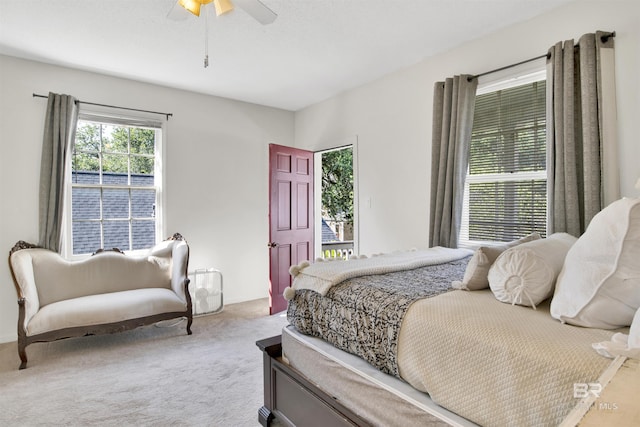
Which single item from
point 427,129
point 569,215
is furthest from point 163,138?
point 569,215

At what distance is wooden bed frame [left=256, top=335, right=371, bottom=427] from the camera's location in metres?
1.54

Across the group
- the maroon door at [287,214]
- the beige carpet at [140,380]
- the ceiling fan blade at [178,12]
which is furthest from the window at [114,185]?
the ceiling fan blade at [178,12]

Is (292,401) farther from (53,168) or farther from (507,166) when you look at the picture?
(53,168)

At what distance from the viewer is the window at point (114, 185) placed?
3629mm

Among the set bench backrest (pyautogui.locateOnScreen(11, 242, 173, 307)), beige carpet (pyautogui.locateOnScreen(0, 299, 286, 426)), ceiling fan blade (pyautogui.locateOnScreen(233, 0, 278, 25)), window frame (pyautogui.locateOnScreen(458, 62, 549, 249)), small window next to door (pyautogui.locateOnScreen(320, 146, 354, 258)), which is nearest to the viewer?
ceiling fan blade (pyautogui.locateOnScreen(233, 0, 278, 25))

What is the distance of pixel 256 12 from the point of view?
206cm

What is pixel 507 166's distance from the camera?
2.76 meters

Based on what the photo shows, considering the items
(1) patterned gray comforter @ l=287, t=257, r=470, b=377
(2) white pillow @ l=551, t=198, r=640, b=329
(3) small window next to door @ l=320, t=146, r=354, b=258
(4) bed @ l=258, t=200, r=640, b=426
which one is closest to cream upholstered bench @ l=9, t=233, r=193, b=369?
(4) bed @ l=258, t=200, r=640, b=426

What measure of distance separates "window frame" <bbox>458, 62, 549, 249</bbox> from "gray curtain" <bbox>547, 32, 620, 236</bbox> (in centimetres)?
21

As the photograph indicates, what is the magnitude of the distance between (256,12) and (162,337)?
2985 millimetres

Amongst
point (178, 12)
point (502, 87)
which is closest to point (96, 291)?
point (178, 12)

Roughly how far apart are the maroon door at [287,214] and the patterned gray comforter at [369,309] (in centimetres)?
215

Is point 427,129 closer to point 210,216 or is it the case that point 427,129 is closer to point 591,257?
point 591,257

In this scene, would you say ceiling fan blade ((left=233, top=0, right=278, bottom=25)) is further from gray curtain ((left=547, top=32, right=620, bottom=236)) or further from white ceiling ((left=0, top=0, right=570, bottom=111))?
gray curtain ((left=547, top=32, right=620, bottom=236))
